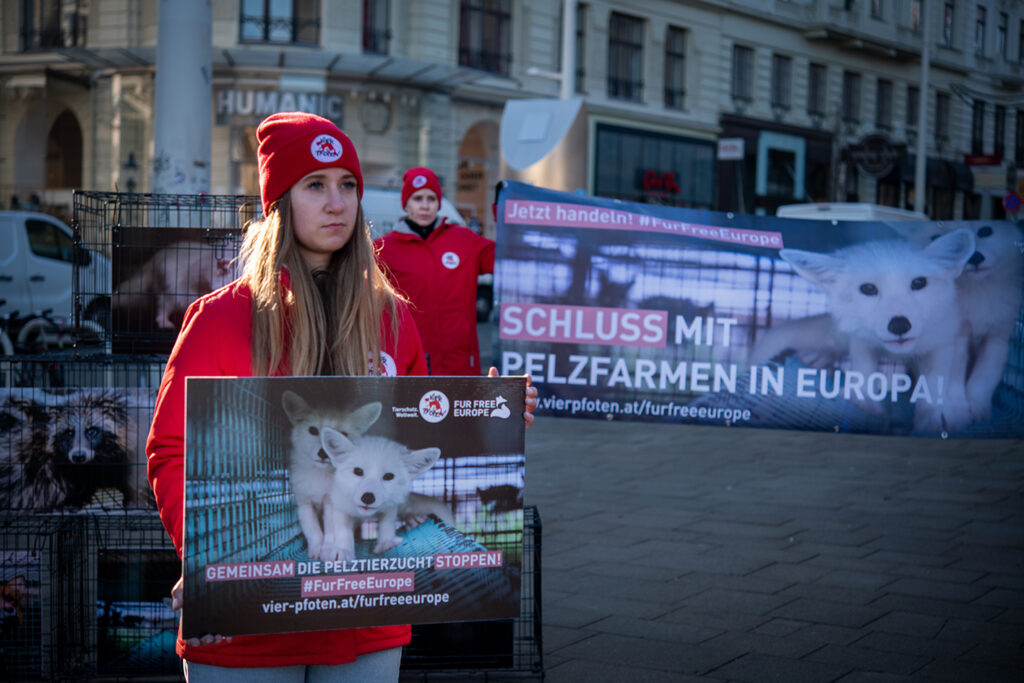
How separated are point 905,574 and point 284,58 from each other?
926 inches

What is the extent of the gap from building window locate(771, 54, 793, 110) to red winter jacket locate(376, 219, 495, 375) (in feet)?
115

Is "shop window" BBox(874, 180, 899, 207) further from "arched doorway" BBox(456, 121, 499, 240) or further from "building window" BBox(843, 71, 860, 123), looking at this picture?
"arched doorway" BBox(456, 121, 499, 240)

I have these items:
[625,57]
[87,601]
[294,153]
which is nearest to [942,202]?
[625,57]

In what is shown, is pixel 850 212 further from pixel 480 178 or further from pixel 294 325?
pixel 294 325

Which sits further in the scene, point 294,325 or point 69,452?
point 69,452

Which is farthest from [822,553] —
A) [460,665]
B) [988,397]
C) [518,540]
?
[518,540]

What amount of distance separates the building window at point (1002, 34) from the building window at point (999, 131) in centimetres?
1444

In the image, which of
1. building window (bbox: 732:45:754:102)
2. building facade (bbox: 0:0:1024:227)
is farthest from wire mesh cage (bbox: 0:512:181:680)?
building window (bbox: 732:45:754:102)

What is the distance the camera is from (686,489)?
330 inches

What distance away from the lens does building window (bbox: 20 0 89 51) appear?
29.7 meters

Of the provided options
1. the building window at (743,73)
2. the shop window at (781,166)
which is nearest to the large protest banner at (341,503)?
the building window at (743,73)

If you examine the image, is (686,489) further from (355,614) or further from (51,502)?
(355,614)

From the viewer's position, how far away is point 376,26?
29.1 m

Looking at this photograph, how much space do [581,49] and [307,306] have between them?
32403 millimetres
